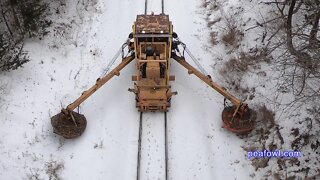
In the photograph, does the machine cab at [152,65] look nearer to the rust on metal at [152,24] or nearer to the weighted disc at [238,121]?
the rust on metal at [152,24]

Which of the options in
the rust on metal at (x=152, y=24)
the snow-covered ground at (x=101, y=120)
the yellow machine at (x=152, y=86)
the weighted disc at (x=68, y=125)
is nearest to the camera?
the snow-covered ground at (x=101, y=120)

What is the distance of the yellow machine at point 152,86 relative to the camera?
14.8 m

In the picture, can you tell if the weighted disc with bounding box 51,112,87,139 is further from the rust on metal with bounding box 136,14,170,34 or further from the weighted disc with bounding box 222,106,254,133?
the weighted disc with bounding box 222,106,254,133

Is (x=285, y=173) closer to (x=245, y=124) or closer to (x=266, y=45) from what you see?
(x=245, y=124)

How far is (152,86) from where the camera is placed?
14.7 meters

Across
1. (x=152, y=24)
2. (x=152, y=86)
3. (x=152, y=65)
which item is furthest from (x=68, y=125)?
(x=152, y=24)

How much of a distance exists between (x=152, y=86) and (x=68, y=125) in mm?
3067

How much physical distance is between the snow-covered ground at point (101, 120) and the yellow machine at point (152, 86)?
408 millimetres

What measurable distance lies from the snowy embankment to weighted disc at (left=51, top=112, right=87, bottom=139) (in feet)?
0.92

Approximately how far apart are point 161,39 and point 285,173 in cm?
600

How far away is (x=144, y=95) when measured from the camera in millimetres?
14922

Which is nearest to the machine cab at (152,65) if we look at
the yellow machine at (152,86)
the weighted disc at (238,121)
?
the yellow machine at (152,86)

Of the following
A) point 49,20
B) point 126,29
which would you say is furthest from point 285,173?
point 49,20

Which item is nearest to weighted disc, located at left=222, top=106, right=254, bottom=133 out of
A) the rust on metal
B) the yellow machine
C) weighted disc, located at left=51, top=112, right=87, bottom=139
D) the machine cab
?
the yellow machine
